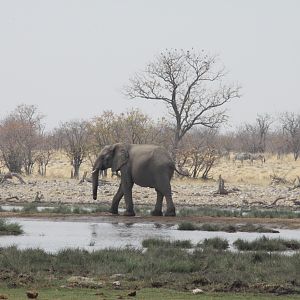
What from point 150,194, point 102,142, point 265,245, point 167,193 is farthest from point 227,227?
point 102,142

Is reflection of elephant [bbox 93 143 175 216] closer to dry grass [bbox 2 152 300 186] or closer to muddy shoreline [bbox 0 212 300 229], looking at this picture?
muddy shoreline [bbox 0 212 300 229]

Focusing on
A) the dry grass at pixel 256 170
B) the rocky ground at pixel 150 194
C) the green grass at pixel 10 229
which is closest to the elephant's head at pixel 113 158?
the green grass at pixel 10 229

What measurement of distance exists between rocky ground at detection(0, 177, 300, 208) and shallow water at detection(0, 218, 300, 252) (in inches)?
506

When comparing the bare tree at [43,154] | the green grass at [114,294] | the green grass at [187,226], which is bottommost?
the green grass at [114,294]

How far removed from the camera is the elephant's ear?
34000 mm

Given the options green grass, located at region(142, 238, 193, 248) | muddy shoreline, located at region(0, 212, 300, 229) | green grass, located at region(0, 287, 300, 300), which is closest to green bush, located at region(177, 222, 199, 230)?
muddy shoreline, located at region(0, 212, 300, 229)

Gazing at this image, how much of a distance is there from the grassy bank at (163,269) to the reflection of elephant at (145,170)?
13578 millimetres

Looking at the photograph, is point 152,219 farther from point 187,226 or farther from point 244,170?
point 244,170

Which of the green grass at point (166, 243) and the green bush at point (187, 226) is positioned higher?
the green bush at point (187, 226)

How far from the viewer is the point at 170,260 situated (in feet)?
58.7

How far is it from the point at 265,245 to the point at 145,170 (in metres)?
12.0

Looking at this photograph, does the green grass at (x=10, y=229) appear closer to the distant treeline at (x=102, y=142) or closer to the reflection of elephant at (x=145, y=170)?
the reflection of elephant at (x=145, y=170)

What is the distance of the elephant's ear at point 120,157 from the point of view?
112 ft

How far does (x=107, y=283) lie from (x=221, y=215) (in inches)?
736
